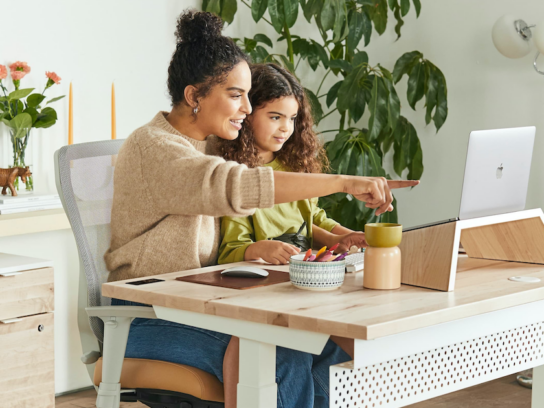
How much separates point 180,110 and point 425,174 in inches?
85.9

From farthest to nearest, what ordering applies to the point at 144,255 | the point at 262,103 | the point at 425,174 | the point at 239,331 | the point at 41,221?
the point at 425,174
the point at 41,221
the point at 262,103
the point at 144,255
the point at 239,331

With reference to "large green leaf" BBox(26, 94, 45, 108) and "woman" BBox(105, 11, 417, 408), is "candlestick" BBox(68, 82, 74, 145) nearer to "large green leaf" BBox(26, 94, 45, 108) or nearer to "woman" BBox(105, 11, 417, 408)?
"large green leaf" BBox(26, 94, 45, 108)

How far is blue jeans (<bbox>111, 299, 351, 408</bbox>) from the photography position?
146cm

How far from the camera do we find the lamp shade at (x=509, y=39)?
305 cm

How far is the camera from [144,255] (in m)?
1.65

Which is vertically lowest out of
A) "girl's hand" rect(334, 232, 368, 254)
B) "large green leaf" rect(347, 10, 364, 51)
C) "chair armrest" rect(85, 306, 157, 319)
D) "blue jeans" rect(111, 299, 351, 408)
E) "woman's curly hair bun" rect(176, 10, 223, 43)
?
"blue jeans" rect(111, 299, 351, 408)

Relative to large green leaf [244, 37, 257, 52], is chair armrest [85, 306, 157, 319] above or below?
below

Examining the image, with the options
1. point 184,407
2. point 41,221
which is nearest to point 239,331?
point 184,407

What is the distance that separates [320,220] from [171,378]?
80 centimetres

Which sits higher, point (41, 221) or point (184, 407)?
point (41, 221)

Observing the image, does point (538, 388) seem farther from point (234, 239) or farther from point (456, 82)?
point (456, 82)

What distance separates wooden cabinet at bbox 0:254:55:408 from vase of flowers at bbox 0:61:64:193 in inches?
22.6

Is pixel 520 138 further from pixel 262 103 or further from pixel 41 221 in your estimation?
pixel 41 221

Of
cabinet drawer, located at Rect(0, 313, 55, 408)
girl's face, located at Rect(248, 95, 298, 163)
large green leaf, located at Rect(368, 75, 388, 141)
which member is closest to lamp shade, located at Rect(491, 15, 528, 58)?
large green leaf, located at Rect(368, 75, 388, 141)
